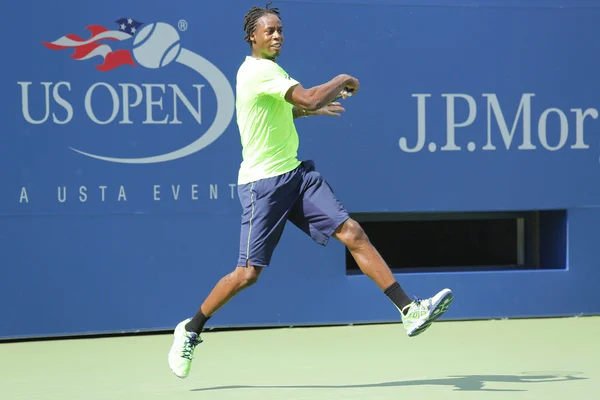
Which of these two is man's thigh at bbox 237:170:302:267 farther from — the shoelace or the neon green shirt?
the shoelace

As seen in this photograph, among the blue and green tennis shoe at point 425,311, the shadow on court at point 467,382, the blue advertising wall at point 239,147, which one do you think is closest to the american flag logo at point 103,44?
the blue advertising wall at point 239,147

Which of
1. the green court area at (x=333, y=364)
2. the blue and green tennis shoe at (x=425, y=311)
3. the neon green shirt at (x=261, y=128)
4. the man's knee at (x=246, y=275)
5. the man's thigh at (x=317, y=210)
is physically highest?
the neon green shirt at (x=261, y=128)

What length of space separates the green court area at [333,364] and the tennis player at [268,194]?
18.5 inches

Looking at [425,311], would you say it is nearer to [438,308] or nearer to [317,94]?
[438,308]

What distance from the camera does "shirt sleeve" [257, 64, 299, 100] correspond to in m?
5.81

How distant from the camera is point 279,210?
606 cm

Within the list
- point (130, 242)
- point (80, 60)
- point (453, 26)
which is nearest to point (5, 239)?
point (130, 242)

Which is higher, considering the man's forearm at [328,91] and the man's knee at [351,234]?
the man's forearm at [328,91]

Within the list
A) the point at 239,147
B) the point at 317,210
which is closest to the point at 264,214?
the point at 317,210

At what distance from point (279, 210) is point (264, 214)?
9 centimetres

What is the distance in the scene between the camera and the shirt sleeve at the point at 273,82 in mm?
5812

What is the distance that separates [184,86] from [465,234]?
8.07ft

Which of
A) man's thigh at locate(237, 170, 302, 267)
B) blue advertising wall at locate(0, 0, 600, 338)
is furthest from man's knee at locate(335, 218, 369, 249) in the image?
blue advertising wall at locate(0, 0, 600, 338)

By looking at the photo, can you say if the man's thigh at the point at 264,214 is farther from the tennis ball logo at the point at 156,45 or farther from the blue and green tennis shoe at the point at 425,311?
the tennis ball logo at the point at 156,45
